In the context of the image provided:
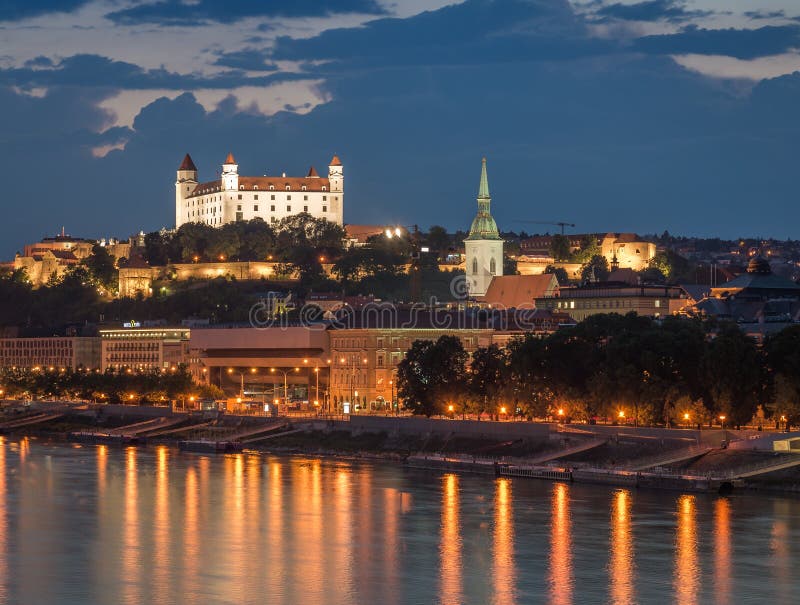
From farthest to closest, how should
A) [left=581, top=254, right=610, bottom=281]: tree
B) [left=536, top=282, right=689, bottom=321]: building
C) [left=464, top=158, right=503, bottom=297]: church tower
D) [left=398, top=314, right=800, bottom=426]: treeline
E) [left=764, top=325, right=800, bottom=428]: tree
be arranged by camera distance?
1. [left=581, top=254, right=610, bottom=281]: tree
2. [left=464, top=158, right=503, bottom=297]: church tower
3. [left=536, top=282, right=689, bottom=321]: building
4. [left=398, top=314, right=800, bottom=426]: treeline
5. [left=764, top=325, right=800, bottom=428]: tree

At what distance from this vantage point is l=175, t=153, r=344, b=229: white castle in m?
188

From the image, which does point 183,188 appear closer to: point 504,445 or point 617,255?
point 617,255

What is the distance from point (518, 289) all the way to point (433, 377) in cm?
5050

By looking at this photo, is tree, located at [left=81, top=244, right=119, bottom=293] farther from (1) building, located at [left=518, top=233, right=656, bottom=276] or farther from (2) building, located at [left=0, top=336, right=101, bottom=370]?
(1) building, located at [left=518, top=233, right=656, bottom=276]

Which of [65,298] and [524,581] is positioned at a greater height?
[65,298]

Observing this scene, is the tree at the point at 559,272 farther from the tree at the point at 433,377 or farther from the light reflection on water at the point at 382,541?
the light reflection on water at the point at 382,541

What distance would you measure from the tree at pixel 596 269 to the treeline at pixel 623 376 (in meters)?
69.6

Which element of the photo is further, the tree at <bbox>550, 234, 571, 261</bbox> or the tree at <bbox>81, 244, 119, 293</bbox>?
the tree at <bbox>81, 244, 119, 293</bbox>

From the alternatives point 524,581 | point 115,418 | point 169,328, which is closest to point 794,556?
point 524,581

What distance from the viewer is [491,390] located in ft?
296

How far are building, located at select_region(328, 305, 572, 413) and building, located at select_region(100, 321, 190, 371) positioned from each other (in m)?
23.9

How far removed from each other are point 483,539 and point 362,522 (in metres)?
5.89

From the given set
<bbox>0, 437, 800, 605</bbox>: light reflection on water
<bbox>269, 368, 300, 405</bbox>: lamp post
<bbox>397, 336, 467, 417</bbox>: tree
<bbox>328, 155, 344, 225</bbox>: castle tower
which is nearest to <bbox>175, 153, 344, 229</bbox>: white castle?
<bbox>328, 155, 344, 225</bbox>: castle tower

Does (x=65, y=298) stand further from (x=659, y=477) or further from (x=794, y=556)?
(x=794, y=556)
